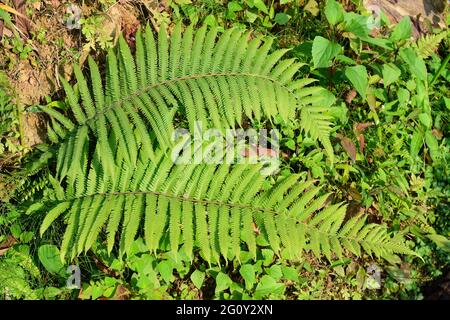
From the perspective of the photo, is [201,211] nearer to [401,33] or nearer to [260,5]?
[260,5]

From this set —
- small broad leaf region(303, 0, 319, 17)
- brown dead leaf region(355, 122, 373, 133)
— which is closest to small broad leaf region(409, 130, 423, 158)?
brown dead leaf region(355, 122, 373, 133)

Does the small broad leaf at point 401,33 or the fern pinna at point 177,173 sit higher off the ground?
the small broad leaf at point 401,33

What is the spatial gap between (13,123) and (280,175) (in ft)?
5.06

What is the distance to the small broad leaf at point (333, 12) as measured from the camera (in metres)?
3.62

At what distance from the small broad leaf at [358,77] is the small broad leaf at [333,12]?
0.35 metres

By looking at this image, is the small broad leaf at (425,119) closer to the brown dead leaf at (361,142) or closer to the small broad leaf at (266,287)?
the brown dead leaf at (361,142)

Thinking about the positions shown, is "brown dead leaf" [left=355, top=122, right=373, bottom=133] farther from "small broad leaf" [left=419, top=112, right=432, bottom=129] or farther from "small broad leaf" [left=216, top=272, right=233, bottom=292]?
"small broad leaf" [left=216, top=272, right=233, bottom=292]

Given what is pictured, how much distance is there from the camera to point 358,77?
3.51 metres

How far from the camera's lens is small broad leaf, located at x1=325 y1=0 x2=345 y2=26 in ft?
11.9

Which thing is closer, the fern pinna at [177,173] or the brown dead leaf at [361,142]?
the fern pinna at [177,173]

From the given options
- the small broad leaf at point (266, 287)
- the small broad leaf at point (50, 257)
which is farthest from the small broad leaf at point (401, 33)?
the small broad leaf at point (50, 257)

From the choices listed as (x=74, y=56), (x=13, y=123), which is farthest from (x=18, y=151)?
(x=74, y=56)

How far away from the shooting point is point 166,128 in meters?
2.88
